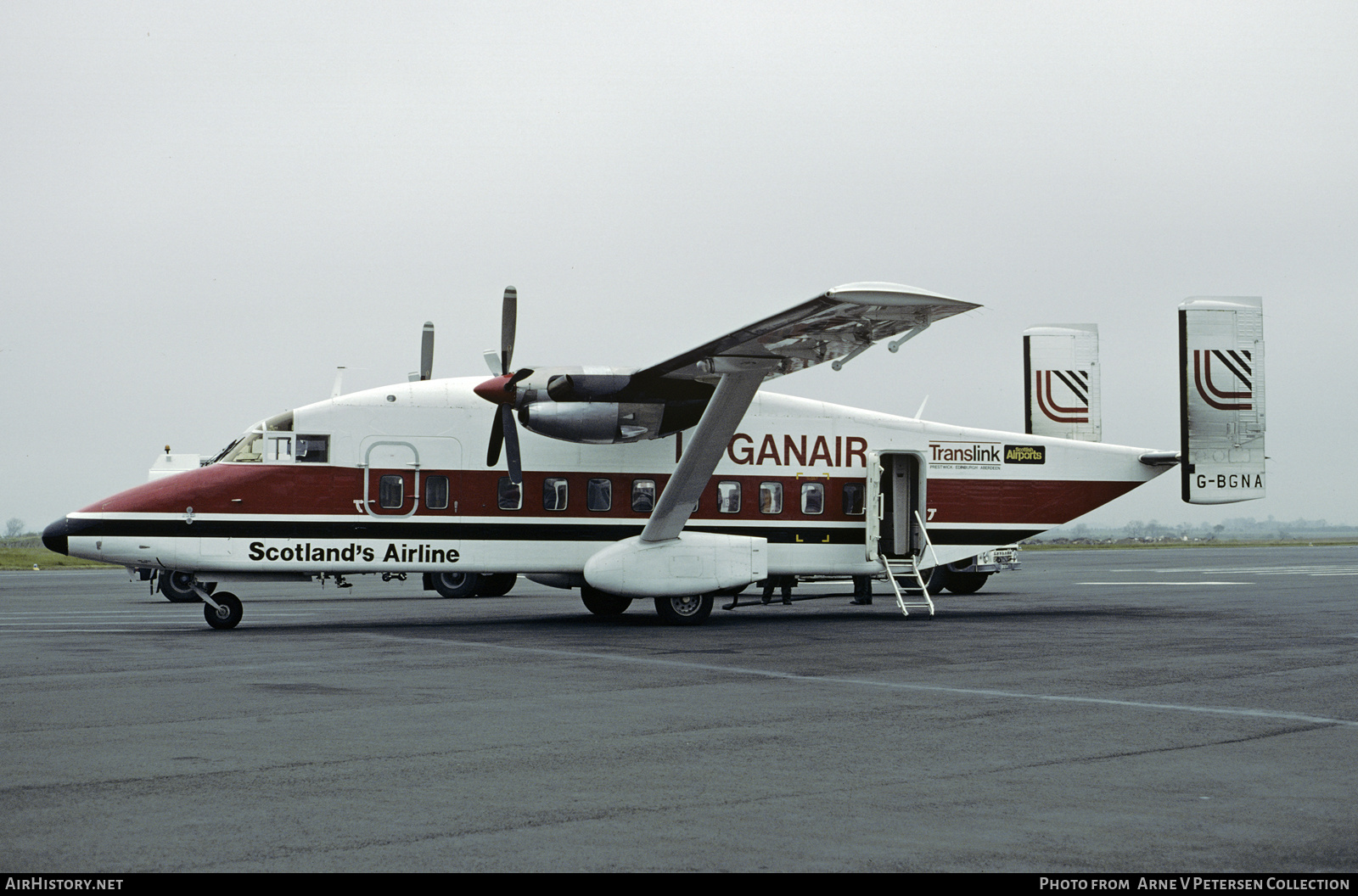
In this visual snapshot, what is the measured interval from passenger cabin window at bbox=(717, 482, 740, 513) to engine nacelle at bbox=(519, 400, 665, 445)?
1973mm

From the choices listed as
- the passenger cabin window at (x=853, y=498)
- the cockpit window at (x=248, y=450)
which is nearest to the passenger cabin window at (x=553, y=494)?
the cockpit window at (x=248, y=450)

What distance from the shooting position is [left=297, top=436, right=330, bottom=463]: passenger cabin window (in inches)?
805

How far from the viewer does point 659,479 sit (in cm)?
2184

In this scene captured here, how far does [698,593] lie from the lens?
2092 cm

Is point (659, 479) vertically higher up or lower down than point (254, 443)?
lower down

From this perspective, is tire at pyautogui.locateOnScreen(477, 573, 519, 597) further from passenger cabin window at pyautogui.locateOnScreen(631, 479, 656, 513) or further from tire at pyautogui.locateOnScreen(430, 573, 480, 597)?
passenger cabin window at pyautogui.locateOnScreen(631, 479, 656, 513)

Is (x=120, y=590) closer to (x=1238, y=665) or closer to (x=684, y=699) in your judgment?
(x=684, y=699)

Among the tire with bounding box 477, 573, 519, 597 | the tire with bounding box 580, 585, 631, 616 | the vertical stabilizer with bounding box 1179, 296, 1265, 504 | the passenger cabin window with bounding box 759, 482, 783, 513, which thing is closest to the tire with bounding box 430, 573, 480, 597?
the tire with bounding box 477, 573, 519, 597

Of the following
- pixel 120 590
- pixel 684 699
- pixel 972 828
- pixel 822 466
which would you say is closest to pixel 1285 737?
pixel 972 828

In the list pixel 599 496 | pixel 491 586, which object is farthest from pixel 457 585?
pixel 599 496

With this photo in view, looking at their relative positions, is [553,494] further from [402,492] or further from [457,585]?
[457,585]

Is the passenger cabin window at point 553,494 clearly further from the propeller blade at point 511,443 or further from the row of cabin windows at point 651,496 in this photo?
the propeller blade at point 511,443

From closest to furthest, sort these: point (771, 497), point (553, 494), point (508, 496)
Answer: point (508, 496), point (553, 494), point (771, 497)

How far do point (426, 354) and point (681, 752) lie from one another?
1522 cm
